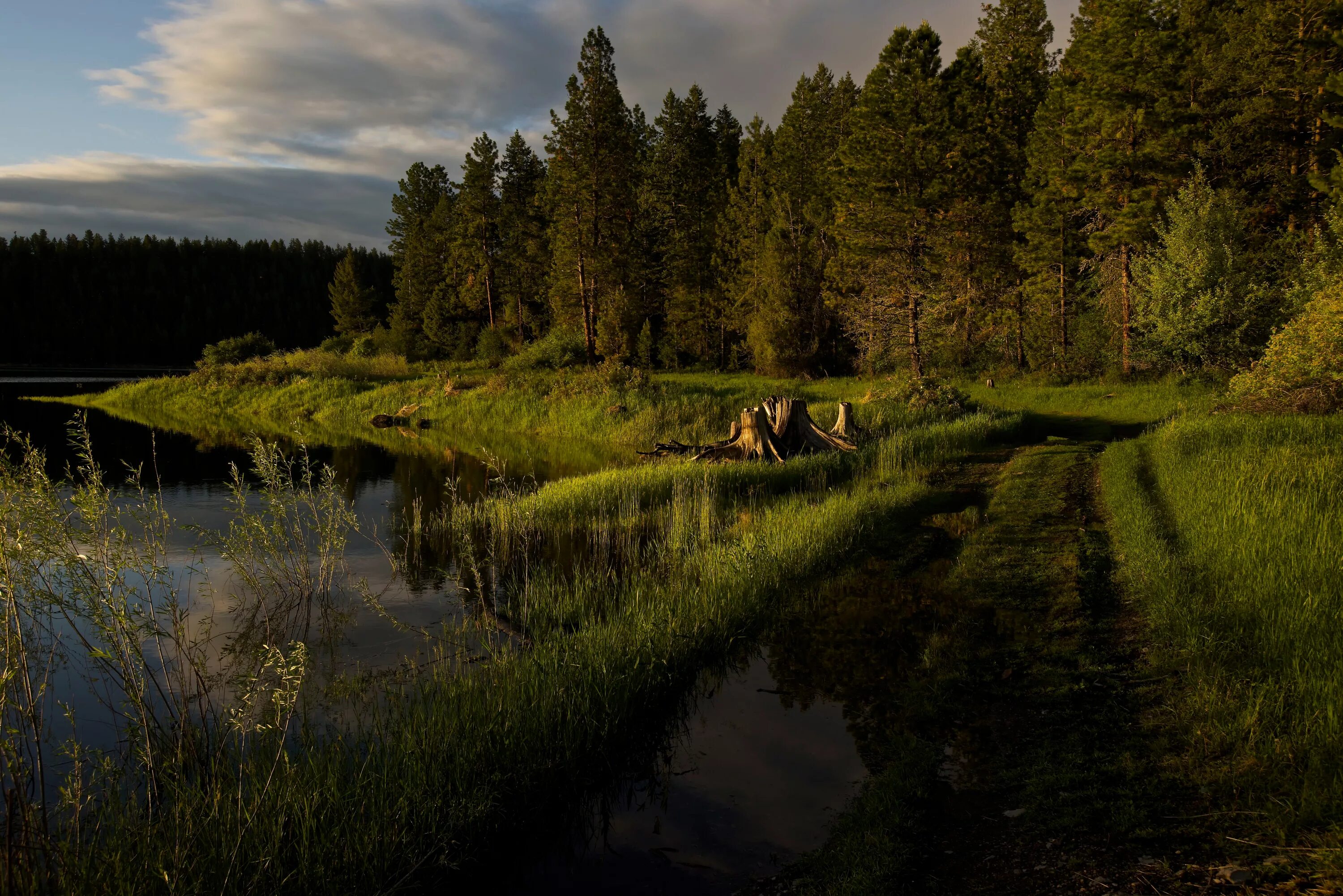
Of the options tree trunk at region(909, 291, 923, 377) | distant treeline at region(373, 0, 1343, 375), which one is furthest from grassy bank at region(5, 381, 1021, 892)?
tree trunk at region(909, 291, 923, 377)

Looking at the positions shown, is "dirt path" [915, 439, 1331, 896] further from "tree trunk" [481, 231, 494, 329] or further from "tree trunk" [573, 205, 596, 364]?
"tree trunk" [481, 231, 494, 329]

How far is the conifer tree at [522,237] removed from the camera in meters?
57.4

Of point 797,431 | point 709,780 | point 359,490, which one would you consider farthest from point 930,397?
point 709,780

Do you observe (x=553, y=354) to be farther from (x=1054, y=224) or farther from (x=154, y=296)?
(x=154, y=296)

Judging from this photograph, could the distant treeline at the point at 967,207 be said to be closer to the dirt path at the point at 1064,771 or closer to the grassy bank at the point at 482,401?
the grassy bank at the point at 482,401

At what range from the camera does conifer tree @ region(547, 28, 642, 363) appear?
44438mm

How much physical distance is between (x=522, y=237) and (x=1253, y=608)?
57.7 metres

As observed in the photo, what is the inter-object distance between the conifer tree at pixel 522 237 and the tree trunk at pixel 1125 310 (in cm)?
3707

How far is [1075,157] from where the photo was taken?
115 ft

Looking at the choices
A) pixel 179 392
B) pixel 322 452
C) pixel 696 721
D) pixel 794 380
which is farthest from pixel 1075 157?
pixel 179 392

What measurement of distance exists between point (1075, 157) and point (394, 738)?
39.1 meters

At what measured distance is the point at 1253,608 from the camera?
255 inches

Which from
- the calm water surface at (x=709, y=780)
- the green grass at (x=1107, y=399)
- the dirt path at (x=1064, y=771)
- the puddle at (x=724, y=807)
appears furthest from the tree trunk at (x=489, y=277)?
the puddle at (x=724, y=807)

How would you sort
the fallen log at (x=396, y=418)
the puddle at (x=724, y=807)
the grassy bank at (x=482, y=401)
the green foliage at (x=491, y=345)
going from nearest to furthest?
the puddle at (x=724, y=807)
the grassy bank at (x=482, y=401)
the fallen log at (x=396, y=418)
the green foliage at (x=491, y=345)
